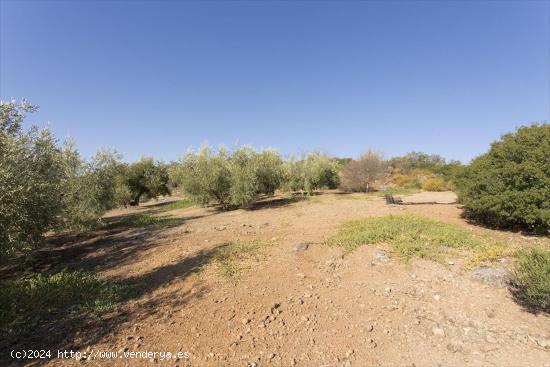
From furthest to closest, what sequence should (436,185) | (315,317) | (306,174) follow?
(436,185), (306,174), (315,317)

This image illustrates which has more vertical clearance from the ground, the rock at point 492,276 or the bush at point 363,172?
the bush at point 363,172

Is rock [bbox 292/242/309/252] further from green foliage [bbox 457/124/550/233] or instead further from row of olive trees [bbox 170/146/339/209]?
row of olive trees [bbox 170/146/339/209]

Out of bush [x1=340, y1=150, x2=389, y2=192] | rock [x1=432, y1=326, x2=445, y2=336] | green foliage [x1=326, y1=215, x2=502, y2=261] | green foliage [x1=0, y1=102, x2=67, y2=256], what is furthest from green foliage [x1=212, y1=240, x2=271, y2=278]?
bush [x1=340, y1=150, x2=389, y2=192]

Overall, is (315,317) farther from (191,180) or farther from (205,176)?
(191,180)

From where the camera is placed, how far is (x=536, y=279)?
4.89 meters

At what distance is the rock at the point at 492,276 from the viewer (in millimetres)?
5898

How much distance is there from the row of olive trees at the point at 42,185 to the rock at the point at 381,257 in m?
9.89

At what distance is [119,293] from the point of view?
6.63 m

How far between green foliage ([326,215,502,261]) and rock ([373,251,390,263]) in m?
0.44

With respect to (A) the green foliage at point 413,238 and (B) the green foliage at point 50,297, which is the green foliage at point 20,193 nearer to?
(B) the green foliage at point 50,297

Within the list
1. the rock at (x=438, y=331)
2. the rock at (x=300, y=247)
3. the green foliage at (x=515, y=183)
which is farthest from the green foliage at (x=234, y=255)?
the green foliage at (x=515, y=183)

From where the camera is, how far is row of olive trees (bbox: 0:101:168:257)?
729cm

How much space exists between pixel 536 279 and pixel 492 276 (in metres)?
1.23

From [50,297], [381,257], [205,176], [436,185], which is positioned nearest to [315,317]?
[381,257]
